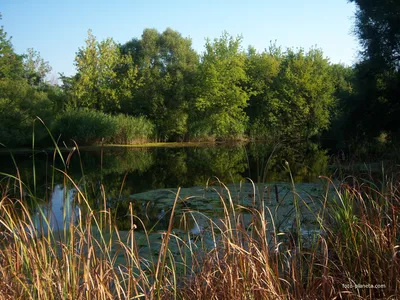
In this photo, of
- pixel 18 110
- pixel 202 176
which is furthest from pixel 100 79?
pixel 202 176

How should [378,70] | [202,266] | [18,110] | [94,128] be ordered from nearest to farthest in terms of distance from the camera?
[202,266]
[378,70]
[18,110]
[94,128]

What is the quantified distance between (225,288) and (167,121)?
27.4 metres

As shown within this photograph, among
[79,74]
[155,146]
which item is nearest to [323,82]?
[155,146]

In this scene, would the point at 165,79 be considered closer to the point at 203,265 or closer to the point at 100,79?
the point at 100,79

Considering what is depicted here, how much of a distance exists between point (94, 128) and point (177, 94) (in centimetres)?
801

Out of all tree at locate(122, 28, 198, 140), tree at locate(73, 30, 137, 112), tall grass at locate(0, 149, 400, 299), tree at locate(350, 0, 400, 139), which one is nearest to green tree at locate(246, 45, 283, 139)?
tree at locate(122, 28, 198, 140)

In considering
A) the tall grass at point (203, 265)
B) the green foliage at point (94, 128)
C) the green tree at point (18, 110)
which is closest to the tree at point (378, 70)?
the tall grass at point (203, 265)

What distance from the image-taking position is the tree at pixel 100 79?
1127 inches

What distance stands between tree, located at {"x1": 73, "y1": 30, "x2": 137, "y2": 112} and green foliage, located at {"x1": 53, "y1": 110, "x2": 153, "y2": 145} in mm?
3301

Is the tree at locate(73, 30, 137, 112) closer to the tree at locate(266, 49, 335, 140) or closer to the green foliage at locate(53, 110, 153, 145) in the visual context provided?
the green foliage at locate(53, 110, 153, 145)

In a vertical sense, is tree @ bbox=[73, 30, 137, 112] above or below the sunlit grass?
above

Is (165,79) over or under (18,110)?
over

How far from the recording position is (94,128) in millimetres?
23547

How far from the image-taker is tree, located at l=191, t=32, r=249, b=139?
102 feet
